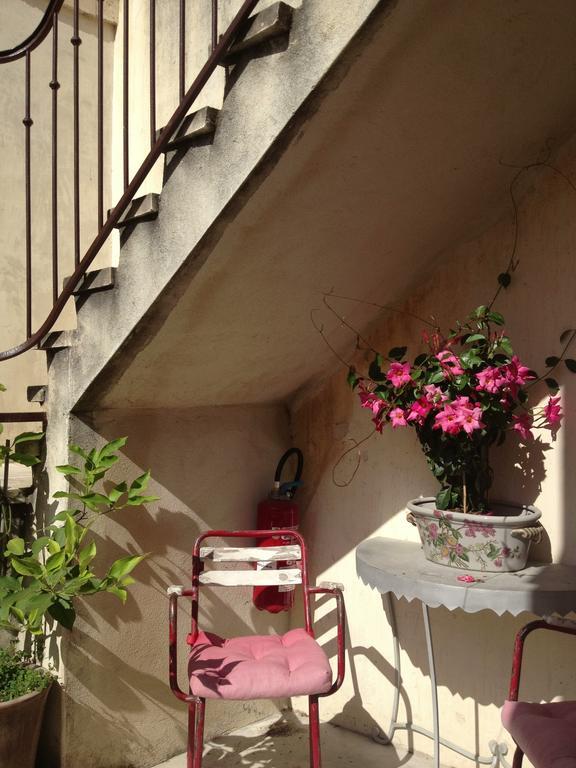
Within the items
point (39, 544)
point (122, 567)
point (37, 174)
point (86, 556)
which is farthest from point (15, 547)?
point (37, 174)

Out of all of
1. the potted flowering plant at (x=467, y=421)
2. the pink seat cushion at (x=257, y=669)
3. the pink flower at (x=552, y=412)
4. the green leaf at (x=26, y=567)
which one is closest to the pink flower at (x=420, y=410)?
the potted flowering plant at (x=467, y=421)

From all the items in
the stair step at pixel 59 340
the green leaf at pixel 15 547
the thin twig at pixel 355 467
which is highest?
the stair step at pixel 59 340

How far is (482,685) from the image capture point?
8.98 feet

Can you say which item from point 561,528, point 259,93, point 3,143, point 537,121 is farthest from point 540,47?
point 3,143

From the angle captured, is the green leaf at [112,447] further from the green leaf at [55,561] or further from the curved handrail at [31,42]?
the curved handrail at [31,42]

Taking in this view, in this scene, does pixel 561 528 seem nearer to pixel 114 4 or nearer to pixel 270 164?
pixel 270 164

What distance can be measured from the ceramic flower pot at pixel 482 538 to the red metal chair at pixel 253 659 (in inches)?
15.7

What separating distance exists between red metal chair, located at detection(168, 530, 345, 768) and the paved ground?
521 mm

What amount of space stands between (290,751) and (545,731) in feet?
4.66

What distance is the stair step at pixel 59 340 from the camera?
2591mm

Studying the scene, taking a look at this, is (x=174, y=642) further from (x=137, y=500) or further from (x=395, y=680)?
(x=395, y=680)

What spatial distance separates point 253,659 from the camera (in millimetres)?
2453

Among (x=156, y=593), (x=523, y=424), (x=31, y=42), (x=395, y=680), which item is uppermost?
(x=31, y=42)

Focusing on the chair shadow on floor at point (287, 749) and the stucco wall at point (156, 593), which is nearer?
the stucco wall at point (156, 593)
